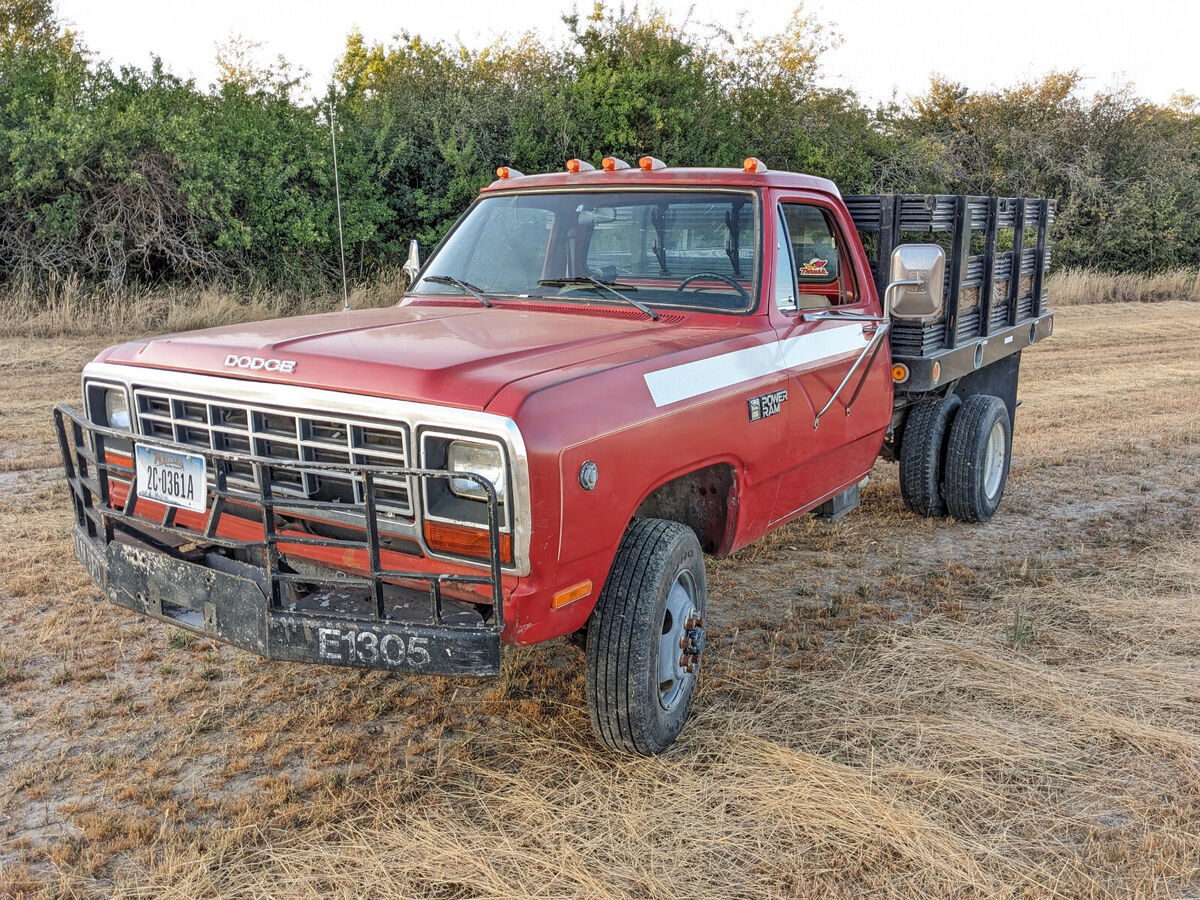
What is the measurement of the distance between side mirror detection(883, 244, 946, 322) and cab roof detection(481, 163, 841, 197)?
0.60 meters

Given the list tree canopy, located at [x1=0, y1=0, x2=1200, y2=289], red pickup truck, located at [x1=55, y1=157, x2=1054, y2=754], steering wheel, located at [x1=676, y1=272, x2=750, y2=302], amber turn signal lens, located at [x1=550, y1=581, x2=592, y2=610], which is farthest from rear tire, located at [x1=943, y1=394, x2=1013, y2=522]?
tree canopy, located at [x1=0, y1=0, x2=1200, y2=289]

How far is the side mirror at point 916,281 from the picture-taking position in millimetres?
4516

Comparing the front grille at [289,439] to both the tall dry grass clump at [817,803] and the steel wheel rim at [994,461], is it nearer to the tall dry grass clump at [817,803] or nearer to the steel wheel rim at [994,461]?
the tall dry grass clump at [817,803]

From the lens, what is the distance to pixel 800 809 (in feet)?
11.0

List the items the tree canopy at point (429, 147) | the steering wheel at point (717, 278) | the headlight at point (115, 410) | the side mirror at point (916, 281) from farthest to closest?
the tree canopy at point (429, 147), the side mirror at point (916, 281), the steering wheel at point (717, 278), the headlight at point (115, 410)

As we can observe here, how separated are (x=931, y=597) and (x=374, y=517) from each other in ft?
11.1

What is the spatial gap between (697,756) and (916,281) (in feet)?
7.39

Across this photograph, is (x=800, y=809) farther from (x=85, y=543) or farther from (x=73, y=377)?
(x=73, y=377)

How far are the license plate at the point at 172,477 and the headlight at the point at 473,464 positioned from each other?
0.89m

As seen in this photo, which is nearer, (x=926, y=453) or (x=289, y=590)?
(x=289, y=590)

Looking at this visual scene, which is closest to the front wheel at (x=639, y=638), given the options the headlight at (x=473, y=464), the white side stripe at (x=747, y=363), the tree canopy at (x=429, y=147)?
the white side stripe at (x=747, y=363)

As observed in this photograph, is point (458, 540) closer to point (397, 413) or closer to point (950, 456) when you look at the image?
point (397, 413)

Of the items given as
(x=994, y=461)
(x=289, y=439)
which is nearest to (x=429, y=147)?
(x=994, y=461)

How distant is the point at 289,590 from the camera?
3.27 metres
